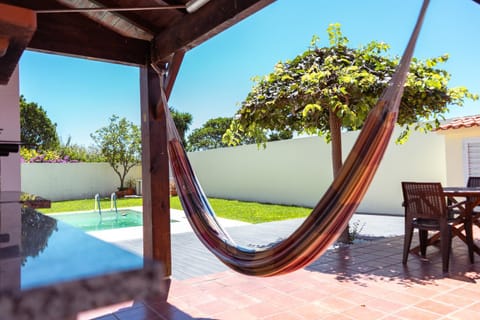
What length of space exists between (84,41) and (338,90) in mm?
2356

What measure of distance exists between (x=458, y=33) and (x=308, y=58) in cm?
386

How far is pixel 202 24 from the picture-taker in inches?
91.9

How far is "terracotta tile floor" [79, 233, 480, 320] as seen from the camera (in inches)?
92.6

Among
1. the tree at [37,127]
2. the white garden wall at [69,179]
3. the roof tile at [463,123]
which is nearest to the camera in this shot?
the roof tile at [463,123]

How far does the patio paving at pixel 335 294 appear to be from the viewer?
2355 mm

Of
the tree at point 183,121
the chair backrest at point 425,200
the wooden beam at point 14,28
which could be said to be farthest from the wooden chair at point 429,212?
the tree at point 183,121

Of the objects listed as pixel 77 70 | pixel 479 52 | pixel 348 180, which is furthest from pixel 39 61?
pixel 348 180

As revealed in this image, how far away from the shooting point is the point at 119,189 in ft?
44.8

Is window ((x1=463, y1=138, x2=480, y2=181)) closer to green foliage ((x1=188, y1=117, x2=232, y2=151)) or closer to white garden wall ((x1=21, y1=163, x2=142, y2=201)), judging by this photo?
white garden wall ((x1=21, y1=163, x2=142, y2=201))

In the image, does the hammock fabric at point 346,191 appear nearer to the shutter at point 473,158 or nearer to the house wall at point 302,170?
the shutter at point 473,158

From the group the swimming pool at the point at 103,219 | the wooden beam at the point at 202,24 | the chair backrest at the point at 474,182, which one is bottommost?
the swimming pool at the point at 103,219

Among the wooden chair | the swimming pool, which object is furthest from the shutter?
the swimming pool

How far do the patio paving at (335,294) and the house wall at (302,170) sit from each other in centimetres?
390

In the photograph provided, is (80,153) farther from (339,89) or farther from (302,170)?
(339,89)
